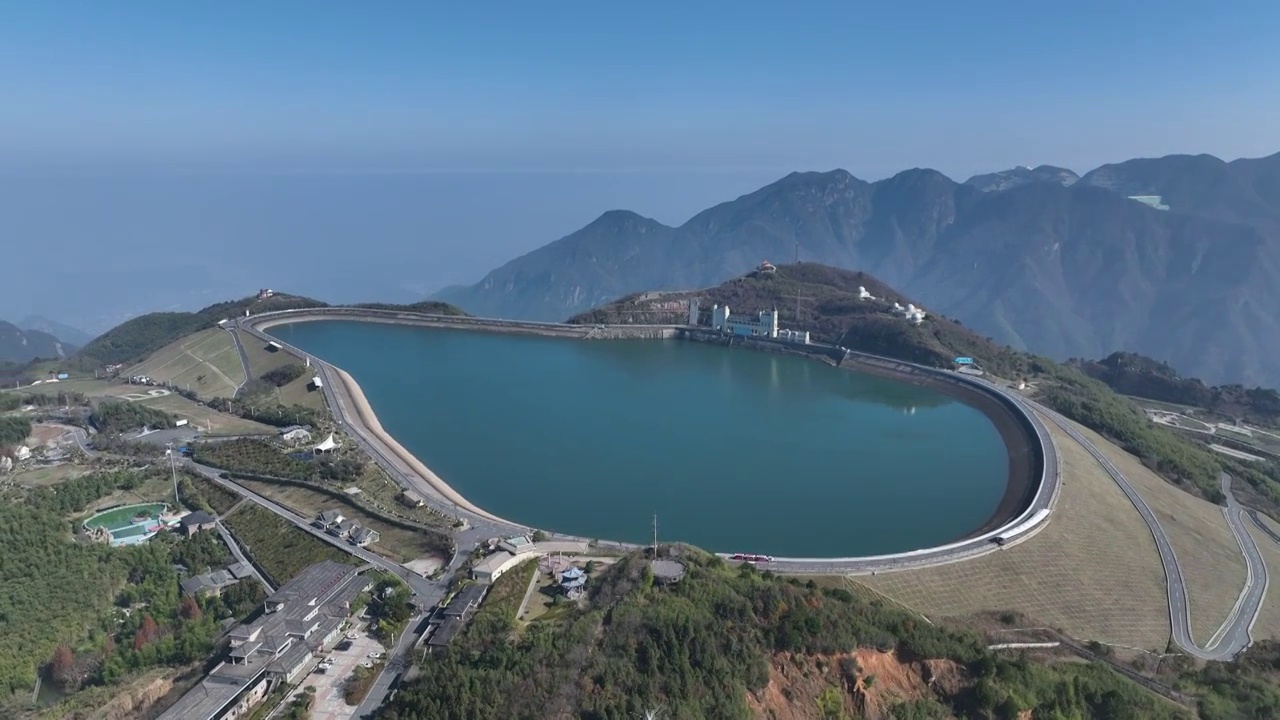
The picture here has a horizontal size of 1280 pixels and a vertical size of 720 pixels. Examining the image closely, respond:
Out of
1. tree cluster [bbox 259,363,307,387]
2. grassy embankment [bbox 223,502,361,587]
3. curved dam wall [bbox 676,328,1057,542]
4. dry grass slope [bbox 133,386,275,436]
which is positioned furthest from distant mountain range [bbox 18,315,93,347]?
grassy embankment [bbox 223,502,361,587]

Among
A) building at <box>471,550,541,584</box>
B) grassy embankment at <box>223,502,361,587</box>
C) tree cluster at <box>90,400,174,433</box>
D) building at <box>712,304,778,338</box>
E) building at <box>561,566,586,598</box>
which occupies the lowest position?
grassy embankment at <box>223,502,361,587</box>

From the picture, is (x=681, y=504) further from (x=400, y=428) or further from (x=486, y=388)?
(x=486, y=388)

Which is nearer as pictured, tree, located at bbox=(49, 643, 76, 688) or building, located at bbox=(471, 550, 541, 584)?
tree, located at bbox=(49, 643, 76, 688)

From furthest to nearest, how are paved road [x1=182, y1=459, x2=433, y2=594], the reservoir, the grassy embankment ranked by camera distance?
1. the reservoir
2. the grassy embankment
3. paved road [x1=182, y1=459, x2=433, y2=594]

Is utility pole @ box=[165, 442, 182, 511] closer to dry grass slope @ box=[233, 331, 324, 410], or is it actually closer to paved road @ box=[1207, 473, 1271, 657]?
dry grass slope @ box=[233, 331, 324, 410]

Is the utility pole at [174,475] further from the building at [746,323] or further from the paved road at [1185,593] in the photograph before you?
the building at [746,323]

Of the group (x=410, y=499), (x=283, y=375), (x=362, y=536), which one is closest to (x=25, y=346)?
(x=283, y=375)
